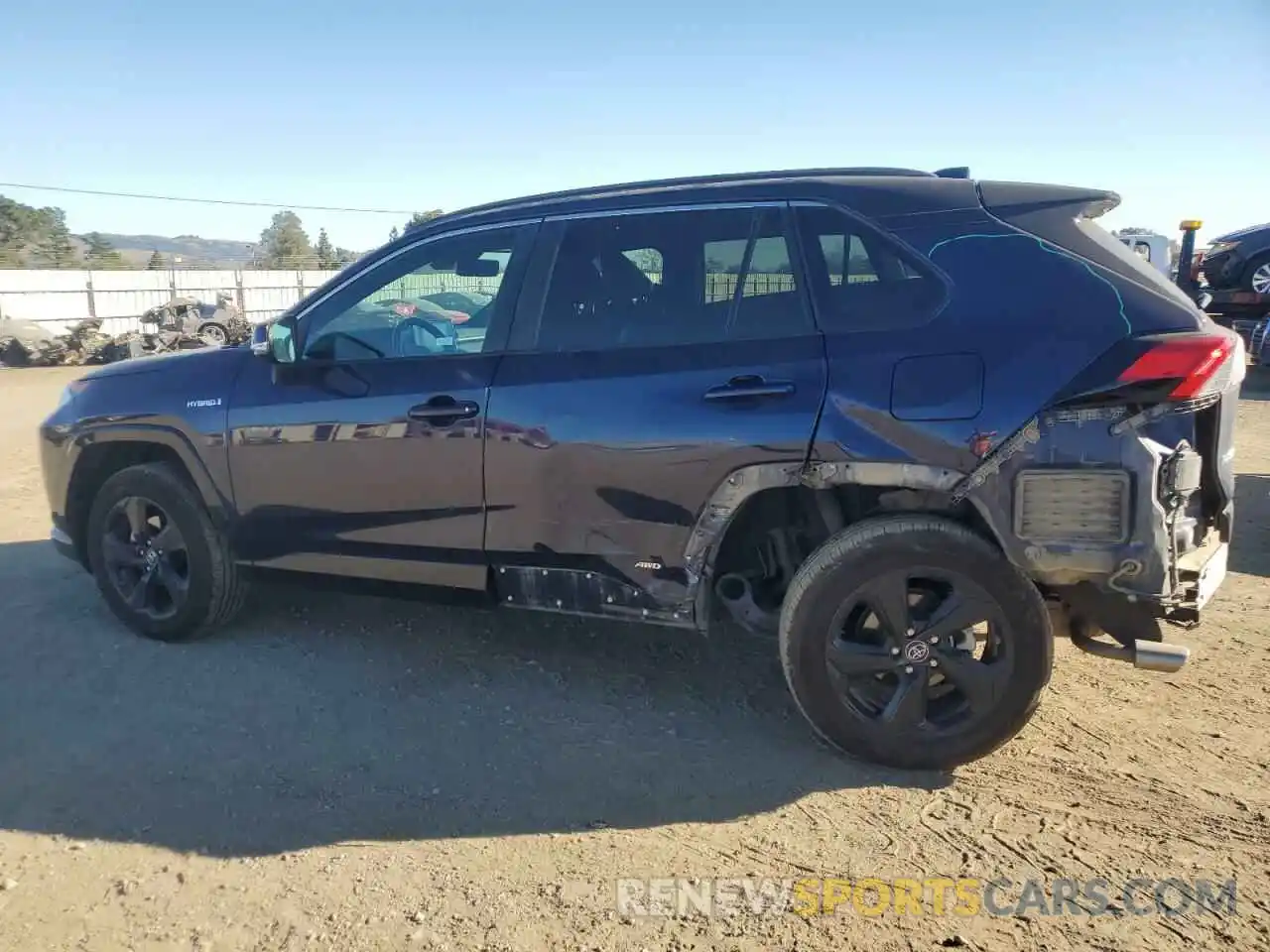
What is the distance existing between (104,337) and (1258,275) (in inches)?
879

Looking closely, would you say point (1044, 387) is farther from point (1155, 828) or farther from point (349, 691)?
point (349, 691)

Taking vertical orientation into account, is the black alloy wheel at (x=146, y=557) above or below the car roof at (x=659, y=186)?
below

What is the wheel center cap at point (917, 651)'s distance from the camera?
3377 mm

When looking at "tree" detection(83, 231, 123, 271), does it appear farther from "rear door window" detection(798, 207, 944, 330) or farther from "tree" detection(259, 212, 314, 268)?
"rear door window" detection(798, 207, 944, 330)

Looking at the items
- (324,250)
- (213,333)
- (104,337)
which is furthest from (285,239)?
(213,333)

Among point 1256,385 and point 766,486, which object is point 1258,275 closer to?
point 1256,385

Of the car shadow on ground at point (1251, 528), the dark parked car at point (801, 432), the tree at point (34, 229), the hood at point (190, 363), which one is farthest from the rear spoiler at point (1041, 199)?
the tree at point (34, 229)

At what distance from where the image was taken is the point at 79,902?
2.88 m

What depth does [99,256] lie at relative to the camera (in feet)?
137

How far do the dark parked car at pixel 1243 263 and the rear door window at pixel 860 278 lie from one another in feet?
43.6

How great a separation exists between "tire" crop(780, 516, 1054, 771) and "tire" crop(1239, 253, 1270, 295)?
13455mm

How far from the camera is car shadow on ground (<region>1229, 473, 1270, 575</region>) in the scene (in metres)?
5.71

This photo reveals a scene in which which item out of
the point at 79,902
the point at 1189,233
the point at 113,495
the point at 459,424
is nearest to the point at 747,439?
the point at 459,424

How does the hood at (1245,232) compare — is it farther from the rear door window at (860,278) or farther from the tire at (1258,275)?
the rear door window at (860,278)
